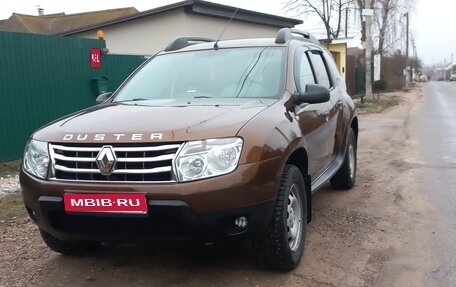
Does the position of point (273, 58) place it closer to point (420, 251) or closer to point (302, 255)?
point (302, 255)

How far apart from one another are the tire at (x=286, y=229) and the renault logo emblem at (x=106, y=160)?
3.66ft

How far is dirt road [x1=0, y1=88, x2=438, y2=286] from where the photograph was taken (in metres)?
3.89

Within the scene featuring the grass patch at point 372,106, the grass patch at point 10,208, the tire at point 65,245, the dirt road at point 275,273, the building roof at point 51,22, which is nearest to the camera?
the dirt road at point 275,273

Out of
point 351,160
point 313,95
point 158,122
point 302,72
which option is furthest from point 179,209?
point 351,160

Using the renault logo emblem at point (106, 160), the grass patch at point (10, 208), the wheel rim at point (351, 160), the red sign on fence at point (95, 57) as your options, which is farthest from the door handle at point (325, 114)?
the red sign on fence at point (95, 57)

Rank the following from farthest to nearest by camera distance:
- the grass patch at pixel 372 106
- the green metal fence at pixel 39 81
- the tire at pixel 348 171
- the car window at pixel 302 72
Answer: the grass patch at pixel 372 106 < the green metal fence at pixel 39 81 < the tire at pixel 348 171 < the car window at pixel 302 72

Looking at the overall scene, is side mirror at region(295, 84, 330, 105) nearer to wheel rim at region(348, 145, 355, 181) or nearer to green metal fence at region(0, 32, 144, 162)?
wheel rim at region(348, 145, 355, 181)

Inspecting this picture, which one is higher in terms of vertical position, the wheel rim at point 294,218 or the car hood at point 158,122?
the car hood at point 158,122

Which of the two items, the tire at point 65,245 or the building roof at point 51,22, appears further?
the building roof at point 51,22

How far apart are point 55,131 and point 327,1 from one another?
1141 inches

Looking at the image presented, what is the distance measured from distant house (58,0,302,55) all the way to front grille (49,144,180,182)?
1350 cm

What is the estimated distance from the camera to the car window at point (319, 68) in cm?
549

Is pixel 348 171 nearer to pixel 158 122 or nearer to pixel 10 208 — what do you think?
pixel 158 122

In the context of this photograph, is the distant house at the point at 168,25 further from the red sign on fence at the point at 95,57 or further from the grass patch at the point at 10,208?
the grass patch at the point at 10,208
